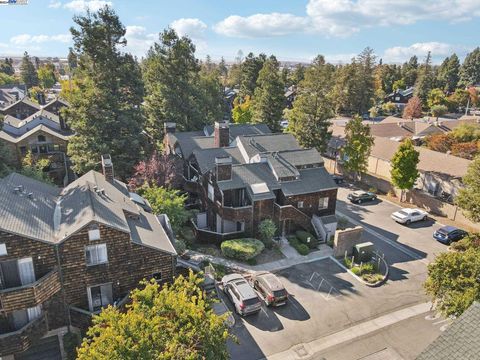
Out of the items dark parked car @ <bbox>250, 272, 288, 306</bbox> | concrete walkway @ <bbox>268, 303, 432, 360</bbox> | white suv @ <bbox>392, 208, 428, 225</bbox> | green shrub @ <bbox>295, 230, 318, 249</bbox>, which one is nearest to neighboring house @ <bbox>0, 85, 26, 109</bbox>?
green shrub @ <bbox>295, 230, 318, 249</bbox>

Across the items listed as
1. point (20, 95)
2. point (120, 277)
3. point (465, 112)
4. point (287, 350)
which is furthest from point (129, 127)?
point (465, 112)

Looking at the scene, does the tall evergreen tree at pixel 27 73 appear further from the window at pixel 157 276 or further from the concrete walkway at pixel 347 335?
the concrete walkway at pixel 347 335

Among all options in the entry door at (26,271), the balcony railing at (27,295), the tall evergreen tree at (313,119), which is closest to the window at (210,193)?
the balcony railing at (27,295)

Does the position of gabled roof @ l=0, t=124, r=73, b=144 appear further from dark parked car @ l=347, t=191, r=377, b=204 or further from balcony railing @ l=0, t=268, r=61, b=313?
dark parked car @ l=347, t=191, r=377, b=204

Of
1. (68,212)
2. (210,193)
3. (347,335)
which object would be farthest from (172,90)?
(347,335)

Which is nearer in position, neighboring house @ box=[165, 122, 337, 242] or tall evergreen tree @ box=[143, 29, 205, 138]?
neighboring house @ box=[165, 122, 337, 242]

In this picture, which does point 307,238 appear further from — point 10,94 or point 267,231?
point 10,94
